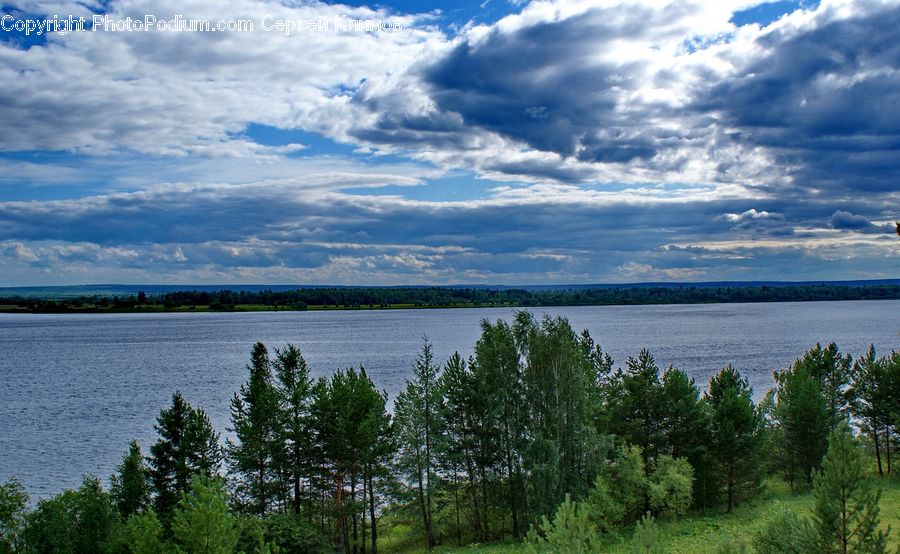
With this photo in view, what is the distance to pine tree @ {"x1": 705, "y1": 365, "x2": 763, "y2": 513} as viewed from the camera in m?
45.3

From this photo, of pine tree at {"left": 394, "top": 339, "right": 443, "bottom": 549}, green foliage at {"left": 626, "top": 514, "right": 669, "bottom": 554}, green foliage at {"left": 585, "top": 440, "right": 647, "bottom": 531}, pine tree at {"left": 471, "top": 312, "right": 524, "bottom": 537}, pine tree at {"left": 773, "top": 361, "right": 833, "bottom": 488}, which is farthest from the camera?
pine tree at {"left": 773, "top": 361, "right": 833, "bottom": 488}

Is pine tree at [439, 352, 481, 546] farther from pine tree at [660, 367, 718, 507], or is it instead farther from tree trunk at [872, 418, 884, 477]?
tree trunk at [872, 418, 884, 477]

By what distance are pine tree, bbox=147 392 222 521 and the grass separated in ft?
46.6

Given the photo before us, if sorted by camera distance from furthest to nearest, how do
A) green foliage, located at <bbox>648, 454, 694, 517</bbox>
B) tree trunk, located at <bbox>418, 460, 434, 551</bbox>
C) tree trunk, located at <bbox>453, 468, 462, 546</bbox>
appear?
tree trunk, located at <bbox>453, 468, 462, 546</bbox> → tree trunk, located at <bbox>418, 460, 434, 551</bbox> → green foliage, located at <bbox>648, 454, 694, 517</bbox>

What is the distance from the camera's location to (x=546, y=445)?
40.0m

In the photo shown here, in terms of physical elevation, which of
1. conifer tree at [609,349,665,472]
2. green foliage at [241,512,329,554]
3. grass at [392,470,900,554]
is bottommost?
grass at [392,470,900,554]

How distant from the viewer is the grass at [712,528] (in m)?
37.4

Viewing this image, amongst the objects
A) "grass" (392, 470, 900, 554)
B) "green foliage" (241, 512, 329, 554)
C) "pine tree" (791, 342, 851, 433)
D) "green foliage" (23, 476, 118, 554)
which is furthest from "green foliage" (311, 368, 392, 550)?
"pine tree" (791, 342, 851, 433)

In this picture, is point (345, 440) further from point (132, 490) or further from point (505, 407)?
point (132, 490)

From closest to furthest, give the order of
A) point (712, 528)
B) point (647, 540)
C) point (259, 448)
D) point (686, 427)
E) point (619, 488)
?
point (647, 540)
point (259, 448)
point (712, 528)
point (619, 488)
point (686, 427)

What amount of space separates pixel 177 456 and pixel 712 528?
107 feet

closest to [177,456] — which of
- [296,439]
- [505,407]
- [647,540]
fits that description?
[296,439]

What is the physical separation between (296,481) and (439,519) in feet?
32.4

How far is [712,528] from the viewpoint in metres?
41.8
